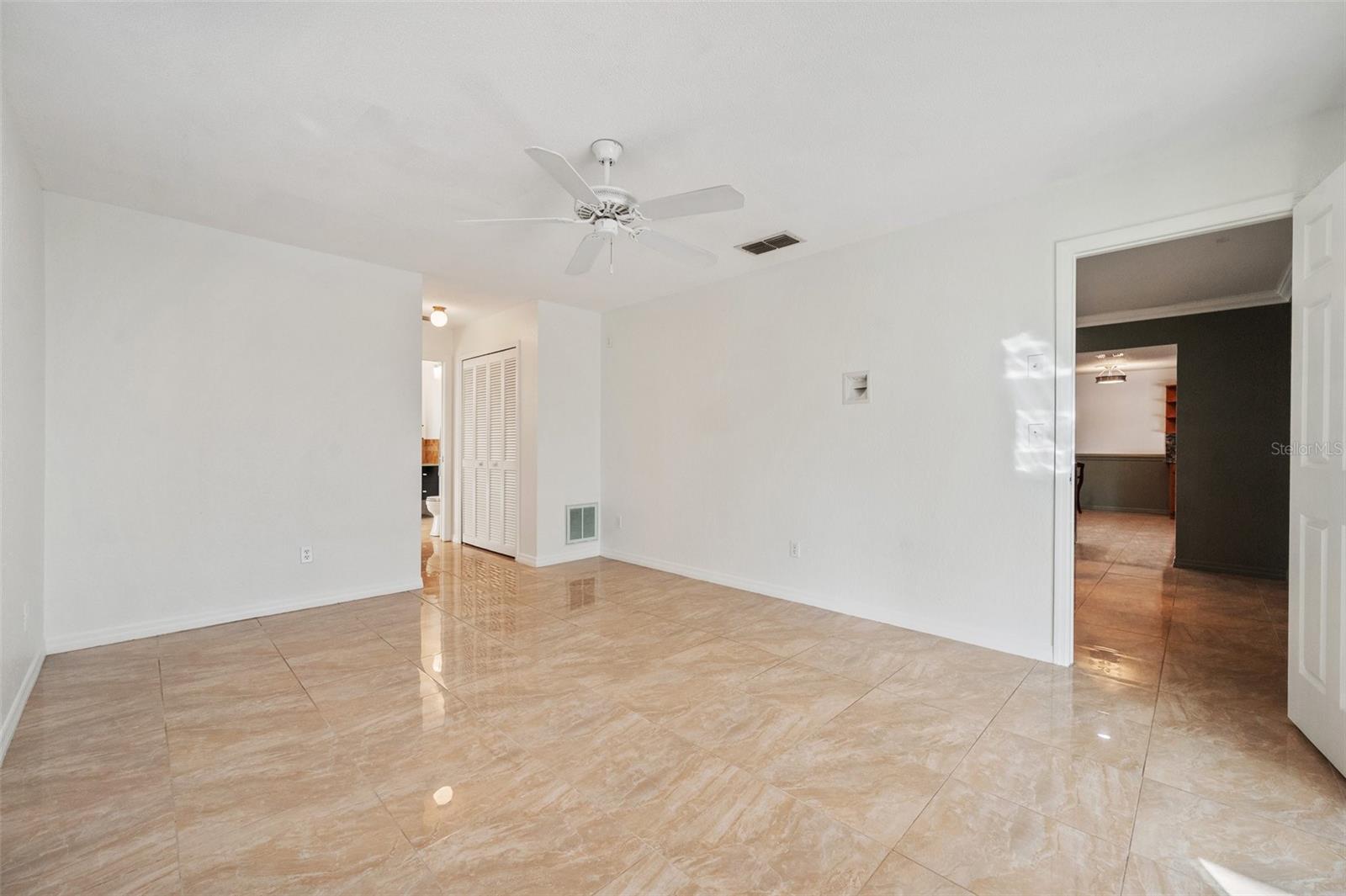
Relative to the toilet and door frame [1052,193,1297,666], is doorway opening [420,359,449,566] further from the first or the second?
door frame [1052,193,1297,666]

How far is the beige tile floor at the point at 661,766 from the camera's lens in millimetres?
1582

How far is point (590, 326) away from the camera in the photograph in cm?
586

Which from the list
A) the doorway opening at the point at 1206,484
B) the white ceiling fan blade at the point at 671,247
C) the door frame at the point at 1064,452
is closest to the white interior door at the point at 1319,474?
the doorway opening at the point at 1206,484

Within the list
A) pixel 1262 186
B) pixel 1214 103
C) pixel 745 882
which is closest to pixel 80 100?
pixel 745 882

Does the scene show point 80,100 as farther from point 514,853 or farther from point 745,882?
point 745,882

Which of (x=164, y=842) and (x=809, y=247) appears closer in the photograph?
(x=164, y=842)

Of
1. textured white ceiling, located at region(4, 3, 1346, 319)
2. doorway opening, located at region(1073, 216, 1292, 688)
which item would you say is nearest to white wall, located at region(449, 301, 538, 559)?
textured white ceiling, located at region(4, 3, 1346, 319)

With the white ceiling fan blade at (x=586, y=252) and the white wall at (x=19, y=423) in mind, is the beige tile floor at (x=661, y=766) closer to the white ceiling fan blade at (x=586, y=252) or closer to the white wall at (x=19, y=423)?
the white wall at (x=19, y=423)

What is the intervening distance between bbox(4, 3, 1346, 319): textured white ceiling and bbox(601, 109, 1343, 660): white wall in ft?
0.76

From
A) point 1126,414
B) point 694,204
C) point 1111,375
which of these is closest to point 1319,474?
point 694,204

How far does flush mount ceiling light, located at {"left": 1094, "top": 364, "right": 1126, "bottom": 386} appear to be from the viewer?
930cm

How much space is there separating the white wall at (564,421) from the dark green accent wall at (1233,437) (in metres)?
5.80

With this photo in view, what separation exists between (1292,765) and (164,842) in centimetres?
385

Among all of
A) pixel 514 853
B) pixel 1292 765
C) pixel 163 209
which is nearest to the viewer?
Result: pixel 514 853
